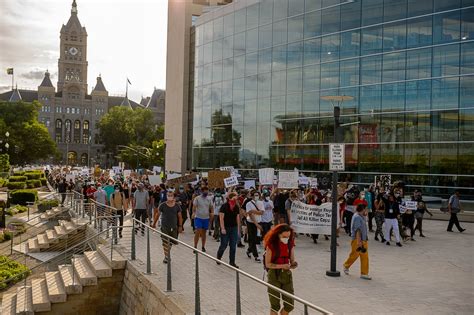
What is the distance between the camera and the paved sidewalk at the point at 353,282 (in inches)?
338

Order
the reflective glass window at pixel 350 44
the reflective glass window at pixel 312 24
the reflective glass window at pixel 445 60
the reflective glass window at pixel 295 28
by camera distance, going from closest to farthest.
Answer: the reflective glass window at pixel 445 60 → the reflective glass window at pixel 350 44 → the reflective glass window at pixel 312 24 → the reflective glass window at pixel 295 28

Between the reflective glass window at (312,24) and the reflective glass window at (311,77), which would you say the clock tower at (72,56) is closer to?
the reflective glass window at (312,24)

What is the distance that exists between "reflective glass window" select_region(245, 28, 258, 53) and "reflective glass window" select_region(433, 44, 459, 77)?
1647 cm

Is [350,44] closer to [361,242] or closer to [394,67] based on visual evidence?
[394,67]

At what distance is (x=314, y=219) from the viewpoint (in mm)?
15297

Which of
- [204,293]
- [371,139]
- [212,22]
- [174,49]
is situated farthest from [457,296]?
[174,49]

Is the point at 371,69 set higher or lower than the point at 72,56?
lower

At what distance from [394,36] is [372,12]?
2452mm

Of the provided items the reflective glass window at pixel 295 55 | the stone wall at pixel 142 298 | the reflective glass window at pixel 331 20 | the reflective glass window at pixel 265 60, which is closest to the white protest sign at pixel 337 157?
the stone wall at pixel 142 298

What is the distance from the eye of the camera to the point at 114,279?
12.5 m

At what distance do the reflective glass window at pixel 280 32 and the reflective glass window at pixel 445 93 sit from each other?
44.2 feet

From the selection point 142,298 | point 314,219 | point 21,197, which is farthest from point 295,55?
point 142,298

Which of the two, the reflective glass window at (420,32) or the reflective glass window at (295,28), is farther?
the reflective glass window at (295,28)

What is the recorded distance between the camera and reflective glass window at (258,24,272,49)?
42.0m
